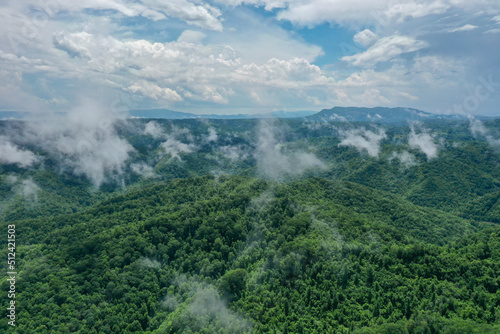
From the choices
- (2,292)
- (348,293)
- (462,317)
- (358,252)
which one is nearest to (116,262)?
(2,292)

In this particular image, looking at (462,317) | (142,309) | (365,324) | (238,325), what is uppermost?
(462,317)

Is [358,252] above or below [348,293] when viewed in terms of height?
above

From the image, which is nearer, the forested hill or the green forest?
the green forest

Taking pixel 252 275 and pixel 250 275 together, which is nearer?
pixel 252 275

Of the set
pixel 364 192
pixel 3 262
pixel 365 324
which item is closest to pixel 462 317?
pixel 365 324

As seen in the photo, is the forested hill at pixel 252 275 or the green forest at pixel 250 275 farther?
the forested hill at pixel 252 275

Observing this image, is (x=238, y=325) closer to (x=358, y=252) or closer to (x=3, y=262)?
(x=358, y=252)

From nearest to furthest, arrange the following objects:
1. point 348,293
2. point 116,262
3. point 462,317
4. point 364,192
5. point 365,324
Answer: point 462,317
point 365,324
point 348,293
point 116,262
point 364,192

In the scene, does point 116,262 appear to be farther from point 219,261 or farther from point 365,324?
point 365,324

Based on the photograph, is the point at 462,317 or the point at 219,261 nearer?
the point at 462,317

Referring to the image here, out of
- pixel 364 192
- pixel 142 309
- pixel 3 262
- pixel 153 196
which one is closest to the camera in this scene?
pixel 142 309

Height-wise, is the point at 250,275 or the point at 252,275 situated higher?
the point at 252,275
